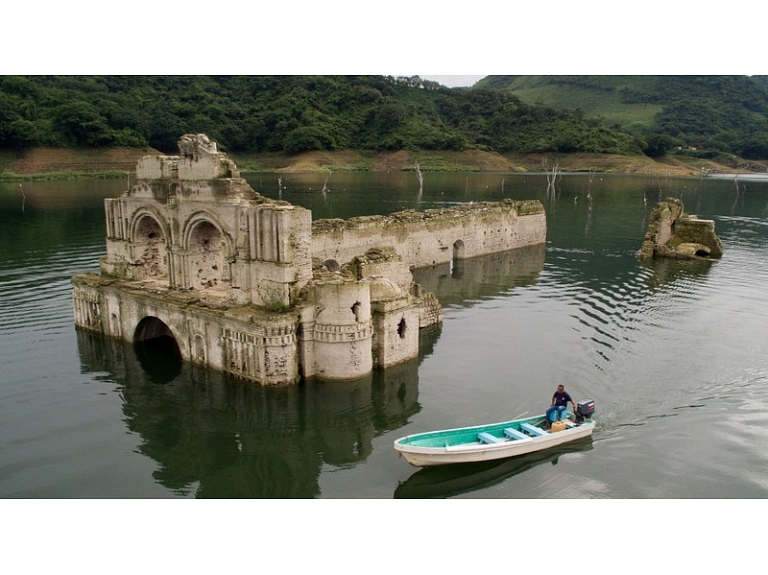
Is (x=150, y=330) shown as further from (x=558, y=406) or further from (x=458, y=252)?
(x=458, y=252)

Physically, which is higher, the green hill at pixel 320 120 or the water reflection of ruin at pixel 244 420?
the green hill at pixel 320 120

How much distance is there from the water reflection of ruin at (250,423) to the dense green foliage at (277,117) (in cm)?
9305

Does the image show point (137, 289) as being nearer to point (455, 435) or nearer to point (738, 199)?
point (455, 435)

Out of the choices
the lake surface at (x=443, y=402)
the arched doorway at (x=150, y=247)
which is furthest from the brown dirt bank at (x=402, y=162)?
the arched doorway at (x=150, y=247)

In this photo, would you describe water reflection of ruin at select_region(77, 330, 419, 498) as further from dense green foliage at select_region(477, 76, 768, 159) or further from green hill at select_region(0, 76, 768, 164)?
dense green foliage at select_region(477, 76, 768, 159)

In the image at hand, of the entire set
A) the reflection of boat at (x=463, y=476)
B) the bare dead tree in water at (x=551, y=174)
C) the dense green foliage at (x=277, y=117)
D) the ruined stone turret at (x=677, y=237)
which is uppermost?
the dense green foliage at (x=277, y=117)

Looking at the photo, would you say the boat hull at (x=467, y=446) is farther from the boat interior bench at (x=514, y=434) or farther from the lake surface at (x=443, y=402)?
the lake surface at (x=443, y=402)

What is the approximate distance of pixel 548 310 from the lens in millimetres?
37125

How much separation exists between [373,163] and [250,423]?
4373 inches

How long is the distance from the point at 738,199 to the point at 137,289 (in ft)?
317

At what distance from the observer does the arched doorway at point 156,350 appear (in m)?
27.5

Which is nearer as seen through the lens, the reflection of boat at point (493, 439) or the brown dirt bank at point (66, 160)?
the reflection of boat at point (493, 439)

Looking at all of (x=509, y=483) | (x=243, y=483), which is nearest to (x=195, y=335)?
(x=243, y=483)

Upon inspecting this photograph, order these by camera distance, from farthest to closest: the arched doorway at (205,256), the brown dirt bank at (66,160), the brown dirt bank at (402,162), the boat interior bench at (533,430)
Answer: the brown dirt bank at (402,162) < the brown dirt bank at (66,160) < the arched doorway at (205,256) < the boat interior bench at (533,430)
